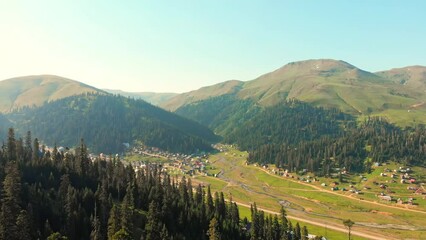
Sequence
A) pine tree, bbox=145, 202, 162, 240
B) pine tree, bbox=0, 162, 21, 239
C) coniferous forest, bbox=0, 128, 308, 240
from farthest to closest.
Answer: pine tree, bbox=145, 202, 162, 240 < coniferous forest, bbox=0, 128, 308, 240 < pine tree, bbox=0, 162, 21, 239

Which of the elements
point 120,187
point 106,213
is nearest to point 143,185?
point 120,187

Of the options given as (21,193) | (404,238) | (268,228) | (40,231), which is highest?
(21,193)

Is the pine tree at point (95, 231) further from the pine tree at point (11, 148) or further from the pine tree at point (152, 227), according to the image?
the pine tree at point (11, 148)

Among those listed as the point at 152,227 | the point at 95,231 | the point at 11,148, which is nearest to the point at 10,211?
the point at 95,231

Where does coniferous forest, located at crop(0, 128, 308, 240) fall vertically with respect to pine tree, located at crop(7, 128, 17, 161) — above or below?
below

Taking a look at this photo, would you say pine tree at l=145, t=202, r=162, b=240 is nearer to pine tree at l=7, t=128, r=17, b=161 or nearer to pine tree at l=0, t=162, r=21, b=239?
pine tree at l=0, t=162, r=21, b=239

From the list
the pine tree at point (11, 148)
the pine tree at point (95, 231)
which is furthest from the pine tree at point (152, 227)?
the pine tree at point (11, 148)

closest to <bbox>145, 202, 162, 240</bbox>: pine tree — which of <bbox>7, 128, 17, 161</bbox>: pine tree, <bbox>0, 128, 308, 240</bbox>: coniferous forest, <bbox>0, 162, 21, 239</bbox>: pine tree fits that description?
<bbox>0, 128, 308, 240</bbox>: coniferous forest

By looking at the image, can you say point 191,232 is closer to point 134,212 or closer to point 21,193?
point 134,212
